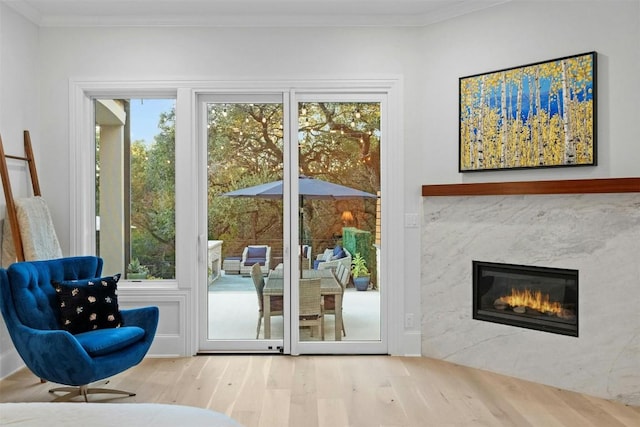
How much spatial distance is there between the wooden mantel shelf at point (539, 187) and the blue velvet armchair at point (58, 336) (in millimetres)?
2347

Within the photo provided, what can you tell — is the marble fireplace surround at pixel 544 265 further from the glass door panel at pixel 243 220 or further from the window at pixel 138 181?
the window at pixel 138 181

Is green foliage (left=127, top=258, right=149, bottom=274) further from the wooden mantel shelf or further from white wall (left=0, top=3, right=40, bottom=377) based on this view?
the wooden mantel shelf

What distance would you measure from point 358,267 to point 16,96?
2961 mm

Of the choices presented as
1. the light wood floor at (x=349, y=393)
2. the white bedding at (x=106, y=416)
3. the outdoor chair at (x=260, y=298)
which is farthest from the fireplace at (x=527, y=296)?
the white bedding at (x=106, y=416)

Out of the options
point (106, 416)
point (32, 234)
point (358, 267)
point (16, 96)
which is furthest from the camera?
point (358, 267)

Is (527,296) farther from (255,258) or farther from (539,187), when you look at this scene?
(255,258)

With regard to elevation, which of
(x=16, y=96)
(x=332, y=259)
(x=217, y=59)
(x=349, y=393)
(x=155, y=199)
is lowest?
(x=349, y=393)

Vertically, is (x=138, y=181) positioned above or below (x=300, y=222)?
above

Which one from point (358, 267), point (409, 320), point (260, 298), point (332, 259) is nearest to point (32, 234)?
point (260, 298)

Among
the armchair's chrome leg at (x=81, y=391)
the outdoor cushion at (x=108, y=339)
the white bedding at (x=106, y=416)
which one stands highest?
the white bedding at (x=106, y=416)

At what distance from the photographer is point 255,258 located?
434 cm

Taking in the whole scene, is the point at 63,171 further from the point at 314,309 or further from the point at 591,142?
the point at 591,142

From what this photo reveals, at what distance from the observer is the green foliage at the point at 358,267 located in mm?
4348

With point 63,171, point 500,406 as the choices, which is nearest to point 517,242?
point 500,406
